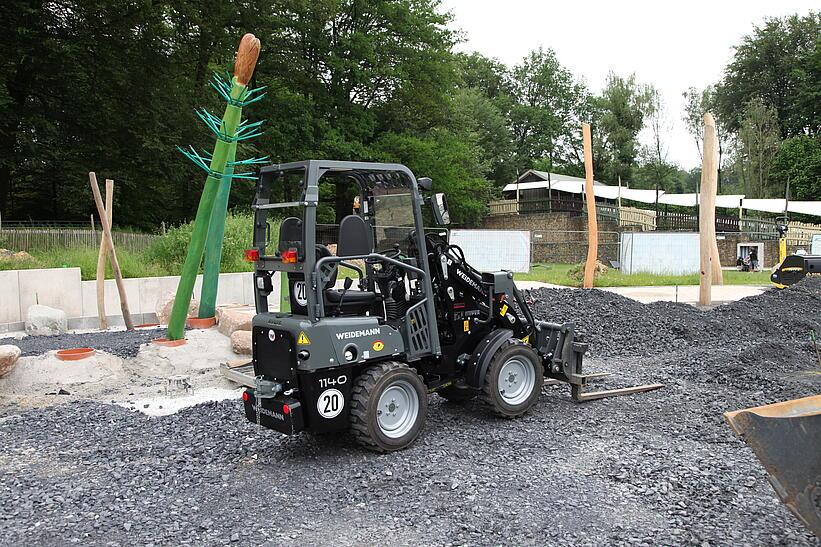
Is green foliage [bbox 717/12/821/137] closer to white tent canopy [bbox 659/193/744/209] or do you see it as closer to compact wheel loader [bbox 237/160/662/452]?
white tent canopy [bbox 659/193/744/209]

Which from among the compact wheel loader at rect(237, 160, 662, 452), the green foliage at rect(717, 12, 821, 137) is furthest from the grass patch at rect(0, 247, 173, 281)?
the green foliage at rect(717, 12, 821, 137)

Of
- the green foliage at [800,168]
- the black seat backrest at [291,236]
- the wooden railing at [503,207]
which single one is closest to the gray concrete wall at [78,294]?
the black seat backrest at [291,236]

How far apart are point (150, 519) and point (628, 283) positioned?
57.6 feet

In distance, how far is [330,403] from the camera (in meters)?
4.79

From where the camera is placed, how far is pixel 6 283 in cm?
1107

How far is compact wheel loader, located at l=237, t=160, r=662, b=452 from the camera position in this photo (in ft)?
15.6

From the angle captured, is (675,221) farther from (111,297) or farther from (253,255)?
(253,255)

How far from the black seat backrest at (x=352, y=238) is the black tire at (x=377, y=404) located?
905 mm

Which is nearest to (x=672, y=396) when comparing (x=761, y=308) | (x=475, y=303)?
(x=475, y=303)

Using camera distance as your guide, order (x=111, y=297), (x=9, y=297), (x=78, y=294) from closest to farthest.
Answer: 1. (x=9, y=297)
2. (x=78, y=294)
3. (x=111, y=297)

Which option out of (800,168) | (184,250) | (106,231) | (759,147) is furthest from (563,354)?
(759,147)

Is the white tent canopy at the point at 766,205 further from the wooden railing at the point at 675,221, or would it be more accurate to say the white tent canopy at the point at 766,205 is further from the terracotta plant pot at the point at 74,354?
the terracotta plant pot at the point at 74,354

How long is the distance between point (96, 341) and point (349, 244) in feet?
20.7

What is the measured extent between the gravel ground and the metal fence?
347 inches
